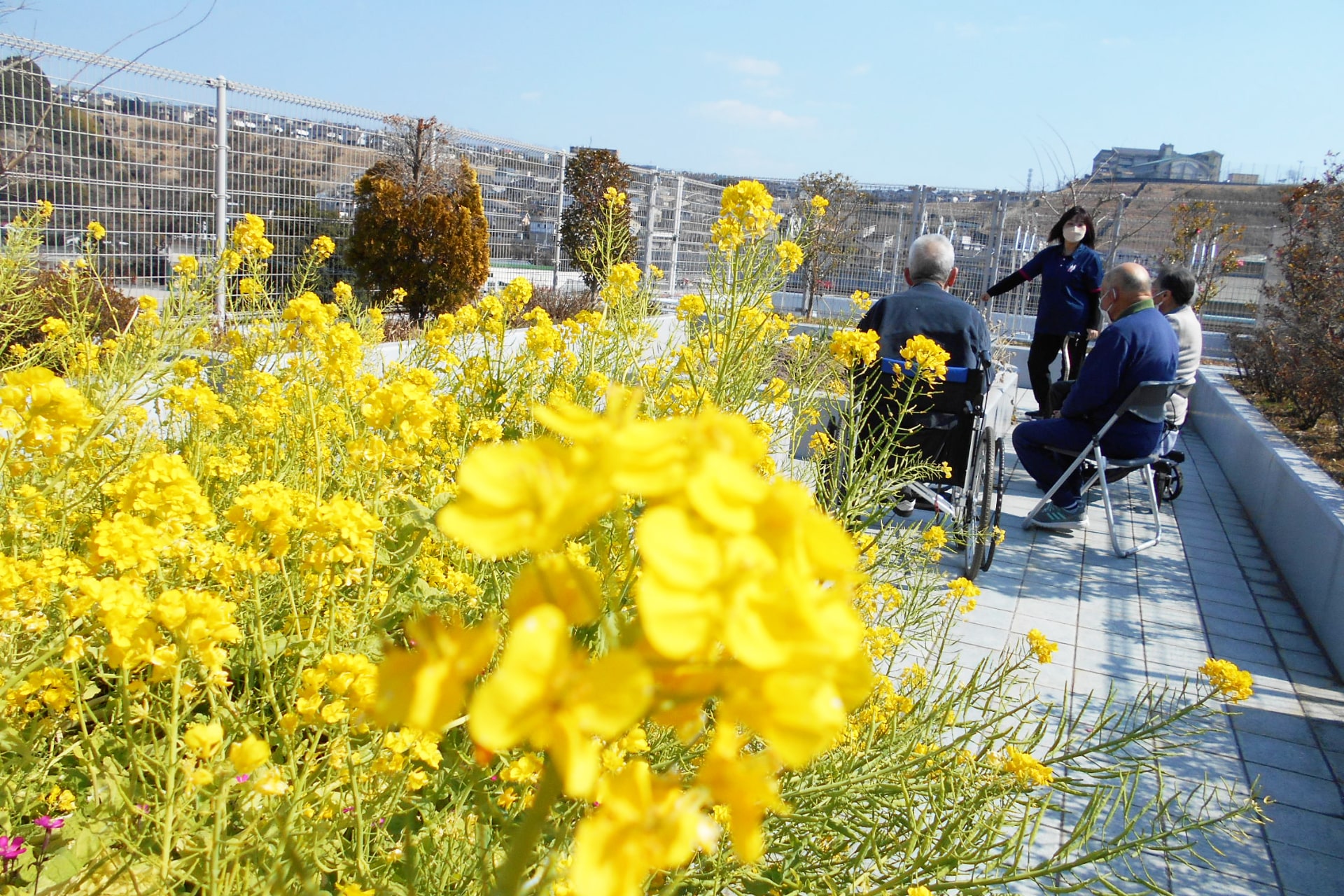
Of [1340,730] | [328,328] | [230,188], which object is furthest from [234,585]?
[230,188]

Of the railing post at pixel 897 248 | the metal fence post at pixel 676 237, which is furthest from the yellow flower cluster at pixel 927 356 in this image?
the railing post at pixel 897 248

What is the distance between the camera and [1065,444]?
4652 mm

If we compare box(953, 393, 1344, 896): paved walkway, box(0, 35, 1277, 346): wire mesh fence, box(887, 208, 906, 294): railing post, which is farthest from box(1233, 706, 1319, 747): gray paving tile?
box(887, 208, 906, 294): railing post

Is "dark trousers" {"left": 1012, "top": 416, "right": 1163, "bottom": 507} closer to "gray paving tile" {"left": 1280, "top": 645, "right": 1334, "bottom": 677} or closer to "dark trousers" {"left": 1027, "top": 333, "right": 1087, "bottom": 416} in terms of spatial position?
"gray paving tile" {"left": 1280, "top": 645, "right": 1334, "bottom": 677}

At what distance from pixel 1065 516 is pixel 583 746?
521cm

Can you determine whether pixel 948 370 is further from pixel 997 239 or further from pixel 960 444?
pixel 997 239

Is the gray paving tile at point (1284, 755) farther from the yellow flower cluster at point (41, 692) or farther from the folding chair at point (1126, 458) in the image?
the yellow flower cluster at point (41, 692)

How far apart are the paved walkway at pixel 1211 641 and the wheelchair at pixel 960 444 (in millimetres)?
→ 330

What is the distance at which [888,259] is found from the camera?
14977mm

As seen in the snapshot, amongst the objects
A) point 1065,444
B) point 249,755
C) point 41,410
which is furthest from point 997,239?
point 249,755

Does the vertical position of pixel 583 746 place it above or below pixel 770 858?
above

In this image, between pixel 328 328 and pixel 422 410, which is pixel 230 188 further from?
pixel 422 410

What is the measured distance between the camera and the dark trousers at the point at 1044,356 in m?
6.25

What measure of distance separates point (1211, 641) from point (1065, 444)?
4.16 feet
